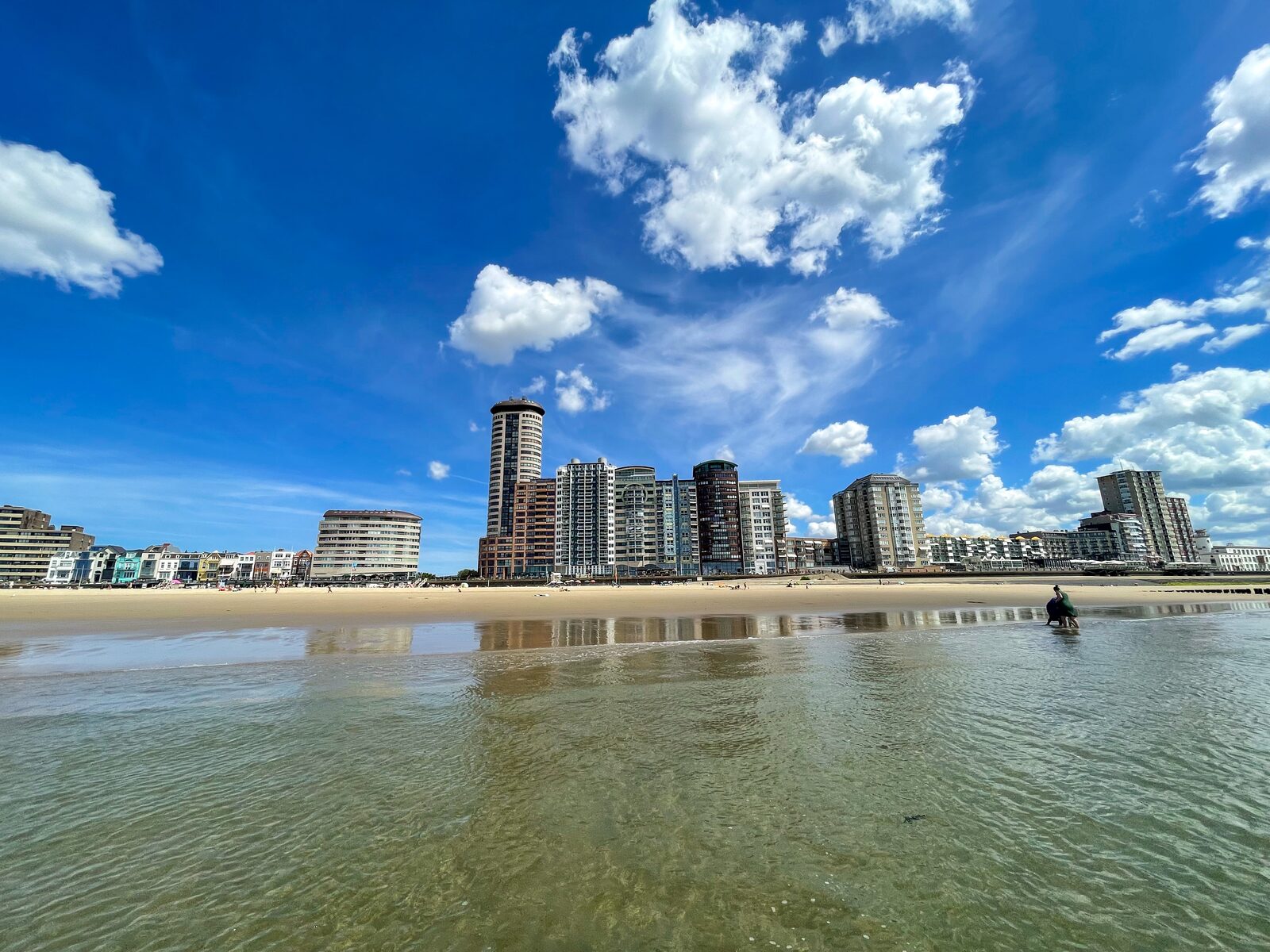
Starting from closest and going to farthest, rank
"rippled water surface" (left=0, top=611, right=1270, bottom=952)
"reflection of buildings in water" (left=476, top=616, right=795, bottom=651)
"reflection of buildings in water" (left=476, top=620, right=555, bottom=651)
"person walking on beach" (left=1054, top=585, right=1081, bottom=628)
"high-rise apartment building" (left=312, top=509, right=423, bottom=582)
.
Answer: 1. "rippled water surface" (left=0, top=611, right=1270, bottom=952)
2. "reflection of buildings in water" (left=476, top=620, right=555, bottom=651)
3. "reflection of buildings in water" (left=476, top=616, right=795, bottom=651)
4. "person walking on beach" (left=1054, top=585, right=1081, bottom=628)
5. "high-rise apartment building" (left=312, top=509, right=423, bottom=582)

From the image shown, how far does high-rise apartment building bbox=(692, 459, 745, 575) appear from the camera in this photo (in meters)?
168

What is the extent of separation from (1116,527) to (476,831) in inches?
10385

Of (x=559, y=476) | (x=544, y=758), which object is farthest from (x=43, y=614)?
(x=559, y=476)

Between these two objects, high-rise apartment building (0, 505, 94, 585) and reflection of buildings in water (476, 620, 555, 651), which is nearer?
reflection of buildings in water (476, 620, 555, 651)

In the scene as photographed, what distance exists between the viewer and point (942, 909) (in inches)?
157

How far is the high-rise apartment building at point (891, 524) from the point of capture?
551 feet

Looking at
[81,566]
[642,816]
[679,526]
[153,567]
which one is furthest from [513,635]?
[81,566]

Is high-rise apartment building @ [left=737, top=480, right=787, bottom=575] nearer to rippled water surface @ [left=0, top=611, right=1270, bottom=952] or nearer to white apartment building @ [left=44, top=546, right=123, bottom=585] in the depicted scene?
rippled water surface @ [left=0, top=611, right=1270, bottom=952]

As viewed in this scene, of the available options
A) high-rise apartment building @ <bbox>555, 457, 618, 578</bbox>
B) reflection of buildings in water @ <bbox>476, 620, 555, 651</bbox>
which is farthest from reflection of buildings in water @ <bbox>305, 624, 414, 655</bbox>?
high-rise apartment building @ <bbox>555, 457, 618, 578</bbox>

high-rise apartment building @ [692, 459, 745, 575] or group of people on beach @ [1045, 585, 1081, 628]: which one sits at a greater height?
high-rise apartment building @ [692, 459, 745, 575]

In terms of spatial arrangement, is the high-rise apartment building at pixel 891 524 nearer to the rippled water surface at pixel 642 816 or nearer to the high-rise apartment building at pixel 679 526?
the high-rise apartment building at pixel 679 526

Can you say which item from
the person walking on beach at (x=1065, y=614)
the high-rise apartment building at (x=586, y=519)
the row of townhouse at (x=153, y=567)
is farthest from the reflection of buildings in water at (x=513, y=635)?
the row of townhouse at (x=153, y=567)

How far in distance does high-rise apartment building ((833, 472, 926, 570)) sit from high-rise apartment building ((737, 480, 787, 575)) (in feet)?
95.2

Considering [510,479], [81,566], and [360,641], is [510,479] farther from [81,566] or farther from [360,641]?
[360,641]
